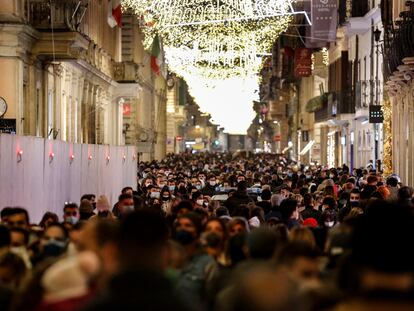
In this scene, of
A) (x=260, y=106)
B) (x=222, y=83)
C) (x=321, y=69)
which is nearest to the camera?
(x=222, y=83)

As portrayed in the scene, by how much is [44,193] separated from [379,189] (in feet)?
17.2

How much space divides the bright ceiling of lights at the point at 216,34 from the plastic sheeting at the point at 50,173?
331cm

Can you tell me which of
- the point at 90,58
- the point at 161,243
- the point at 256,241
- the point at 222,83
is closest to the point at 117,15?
the point at 90,58

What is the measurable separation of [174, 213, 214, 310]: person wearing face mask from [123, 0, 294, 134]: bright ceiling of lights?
16.0 m

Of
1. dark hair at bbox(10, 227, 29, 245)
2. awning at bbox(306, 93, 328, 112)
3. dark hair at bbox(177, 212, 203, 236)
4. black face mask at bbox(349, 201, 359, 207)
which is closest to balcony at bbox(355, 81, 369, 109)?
awning at bbox(306, 93, 328, 112)

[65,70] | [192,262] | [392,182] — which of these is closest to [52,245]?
[192,262]

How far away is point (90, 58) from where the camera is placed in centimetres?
4684

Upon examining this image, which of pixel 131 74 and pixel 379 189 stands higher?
pixel 131 74

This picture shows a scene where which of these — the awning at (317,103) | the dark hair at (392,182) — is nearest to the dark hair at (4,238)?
the dark hair at (392,182)

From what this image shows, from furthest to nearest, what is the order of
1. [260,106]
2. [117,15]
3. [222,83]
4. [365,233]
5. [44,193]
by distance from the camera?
[260,106]
[117,15]
[222,83]
[44,193]
[365,233]

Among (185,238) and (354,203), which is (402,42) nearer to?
(354,203)

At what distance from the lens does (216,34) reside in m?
31.4

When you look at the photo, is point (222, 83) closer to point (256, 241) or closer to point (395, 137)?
point (395, 137)

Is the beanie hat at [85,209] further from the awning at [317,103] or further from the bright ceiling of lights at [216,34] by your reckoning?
the awning at [317,103]
